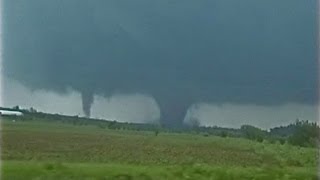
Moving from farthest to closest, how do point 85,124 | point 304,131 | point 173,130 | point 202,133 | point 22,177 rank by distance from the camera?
1. point 85,124
2. point 202,133
3. point 173,130
4. point 304,131
5. point 22,177

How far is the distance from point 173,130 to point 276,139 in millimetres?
13651

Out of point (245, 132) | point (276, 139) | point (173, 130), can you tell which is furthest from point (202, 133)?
point (276, 139)

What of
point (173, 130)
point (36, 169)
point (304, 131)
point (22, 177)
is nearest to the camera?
point (22, 177)

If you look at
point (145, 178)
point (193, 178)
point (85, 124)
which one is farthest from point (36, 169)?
point (85, 124)

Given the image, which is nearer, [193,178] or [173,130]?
[193,178]

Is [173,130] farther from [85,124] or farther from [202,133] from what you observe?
[85,124]

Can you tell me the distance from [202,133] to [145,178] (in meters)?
58.2

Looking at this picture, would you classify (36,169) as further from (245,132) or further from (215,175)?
(245,132)

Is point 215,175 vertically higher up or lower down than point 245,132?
lower down

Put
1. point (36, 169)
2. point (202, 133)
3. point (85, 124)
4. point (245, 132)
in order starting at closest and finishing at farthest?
1. point (36, 169)
2. point (245, 132)
3. point (202, 133)
4. point (85, 124)

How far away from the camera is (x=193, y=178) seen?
37.6ft

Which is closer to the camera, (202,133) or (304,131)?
(304,131)

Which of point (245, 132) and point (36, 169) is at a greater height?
point (245, 132)

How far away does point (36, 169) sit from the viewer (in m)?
12.1
